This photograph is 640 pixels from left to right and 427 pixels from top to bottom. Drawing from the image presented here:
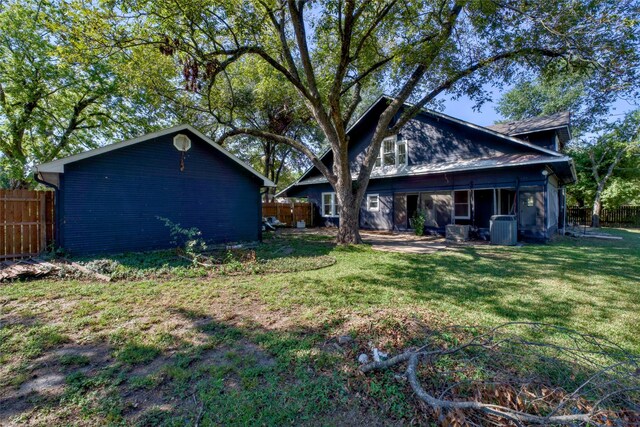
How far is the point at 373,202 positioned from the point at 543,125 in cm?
816

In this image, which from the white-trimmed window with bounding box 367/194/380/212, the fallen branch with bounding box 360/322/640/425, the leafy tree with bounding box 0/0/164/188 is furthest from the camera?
the white-trimmed window with bounding box 367/194/380/212

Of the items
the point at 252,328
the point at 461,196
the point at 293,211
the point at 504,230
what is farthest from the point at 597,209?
the point at 252,328

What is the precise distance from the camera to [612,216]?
64.6 ft

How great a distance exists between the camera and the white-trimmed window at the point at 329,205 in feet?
57.9

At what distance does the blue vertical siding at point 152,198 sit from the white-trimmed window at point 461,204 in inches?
350

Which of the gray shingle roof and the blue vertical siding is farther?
the gray shingle roof

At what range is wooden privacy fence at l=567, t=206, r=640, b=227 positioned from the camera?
1889 cm

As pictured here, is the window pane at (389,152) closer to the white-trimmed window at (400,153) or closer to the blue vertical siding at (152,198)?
the white-trimmed window at (400,153)

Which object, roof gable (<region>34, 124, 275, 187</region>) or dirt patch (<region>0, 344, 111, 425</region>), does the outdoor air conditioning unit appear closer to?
roof gable (<region>34, 124, 275, 187</region>)

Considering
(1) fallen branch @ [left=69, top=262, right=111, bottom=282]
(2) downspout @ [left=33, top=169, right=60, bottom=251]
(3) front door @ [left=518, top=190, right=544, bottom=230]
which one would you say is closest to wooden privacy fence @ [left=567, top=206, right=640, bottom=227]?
(3) front door @ [left=518, top=190, right=544, bottom=230]

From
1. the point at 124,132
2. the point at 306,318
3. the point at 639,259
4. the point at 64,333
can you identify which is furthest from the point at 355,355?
the point at 124,132

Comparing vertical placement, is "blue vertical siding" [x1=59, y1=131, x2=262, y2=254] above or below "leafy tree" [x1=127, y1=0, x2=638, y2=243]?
below

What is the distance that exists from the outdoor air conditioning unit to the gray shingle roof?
4.57 metres

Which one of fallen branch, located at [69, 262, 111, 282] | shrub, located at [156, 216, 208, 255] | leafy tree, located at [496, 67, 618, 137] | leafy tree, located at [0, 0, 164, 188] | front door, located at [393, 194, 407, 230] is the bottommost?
fallen branch, located at [69, 262, 111, 282]
